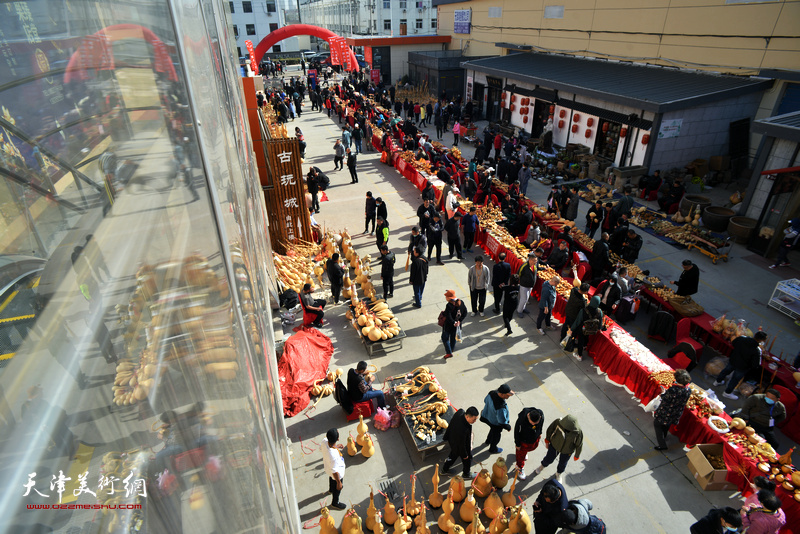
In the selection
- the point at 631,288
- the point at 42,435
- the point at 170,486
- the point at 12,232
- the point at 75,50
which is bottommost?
the point at 631,288

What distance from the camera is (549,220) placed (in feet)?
44.5

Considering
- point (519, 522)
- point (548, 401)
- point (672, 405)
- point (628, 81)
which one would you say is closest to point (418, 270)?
point (548, 401)

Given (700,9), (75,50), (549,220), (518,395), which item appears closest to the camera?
(75,50)

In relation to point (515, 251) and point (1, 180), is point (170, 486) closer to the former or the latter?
point (1, 180)

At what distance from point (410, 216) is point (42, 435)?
1531 centimetres

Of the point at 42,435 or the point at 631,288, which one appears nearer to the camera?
the point at 42,435

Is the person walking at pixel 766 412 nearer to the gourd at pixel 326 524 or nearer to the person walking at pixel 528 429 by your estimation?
the person walking at pixel 528 429

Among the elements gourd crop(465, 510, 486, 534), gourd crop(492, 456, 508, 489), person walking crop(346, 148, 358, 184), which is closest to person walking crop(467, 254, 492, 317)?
gourd crop(492, 456, 508, 489)

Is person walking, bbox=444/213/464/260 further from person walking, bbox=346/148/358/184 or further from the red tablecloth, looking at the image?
person walking, bbox=346/148/358/184

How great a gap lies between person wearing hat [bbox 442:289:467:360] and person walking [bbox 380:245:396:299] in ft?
7.00

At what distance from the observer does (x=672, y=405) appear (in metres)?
6.85

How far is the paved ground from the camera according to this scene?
21.4 feet

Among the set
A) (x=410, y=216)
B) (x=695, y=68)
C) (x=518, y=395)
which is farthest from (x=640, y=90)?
(x=518, y=395)

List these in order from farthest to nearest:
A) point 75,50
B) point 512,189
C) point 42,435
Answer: point 512,189 → point 75,50 → point 42,435
